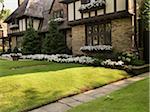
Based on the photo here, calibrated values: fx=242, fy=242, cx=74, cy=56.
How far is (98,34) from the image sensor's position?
1700 cm

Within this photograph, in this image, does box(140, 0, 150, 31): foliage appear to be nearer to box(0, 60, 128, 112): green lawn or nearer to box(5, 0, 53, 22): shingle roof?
box(0, 60, 128, 112): green lawn

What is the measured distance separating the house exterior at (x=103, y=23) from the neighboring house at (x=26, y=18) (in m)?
9.01

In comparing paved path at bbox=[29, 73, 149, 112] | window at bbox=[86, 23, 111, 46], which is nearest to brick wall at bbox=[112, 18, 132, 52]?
window at bbox=[86, 23, 111, 46]

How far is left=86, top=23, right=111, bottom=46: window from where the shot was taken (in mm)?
16359

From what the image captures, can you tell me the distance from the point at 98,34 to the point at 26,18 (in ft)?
42.7

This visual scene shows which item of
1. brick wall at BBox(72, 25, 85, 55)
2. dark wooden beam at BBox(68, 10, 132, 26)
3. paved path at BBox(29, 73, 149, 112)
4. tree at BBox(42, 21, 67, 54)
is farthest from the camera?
tree at BBox(42, 21, 67, 54)

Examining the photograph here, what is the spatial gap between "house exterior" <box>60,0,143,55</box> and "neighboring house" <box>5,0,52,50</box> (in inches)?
355

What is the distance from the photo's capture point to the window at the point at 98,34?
644 inches

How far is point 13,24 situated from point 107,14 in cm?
1752

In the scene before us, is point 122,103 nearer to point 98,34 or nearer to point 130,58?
point 130,58

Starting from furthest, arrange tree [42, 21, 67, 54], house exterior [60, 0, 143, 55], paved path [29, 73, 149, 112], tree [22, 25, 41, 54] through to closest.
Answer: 1. tree [22, 25, 41, 54]
2. tree [42, 21, 67, 54]
3. house exterior [60, 0, 143, 55]
4. paved path [29, 73, 149, 112]

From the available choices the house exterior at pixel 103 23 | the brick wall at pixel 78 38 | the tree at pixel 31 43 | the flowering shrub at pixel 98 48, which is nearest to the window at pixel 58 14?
the tree at pixel 31 43

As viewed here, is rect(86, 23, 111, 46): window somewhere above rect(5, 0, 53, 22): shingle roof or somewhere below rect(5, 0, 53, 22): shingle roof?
below

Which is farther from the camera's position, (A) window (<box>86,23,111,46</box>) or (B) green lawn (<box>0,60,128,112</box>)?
(A) window (<box>86,23,111,46</box>)
